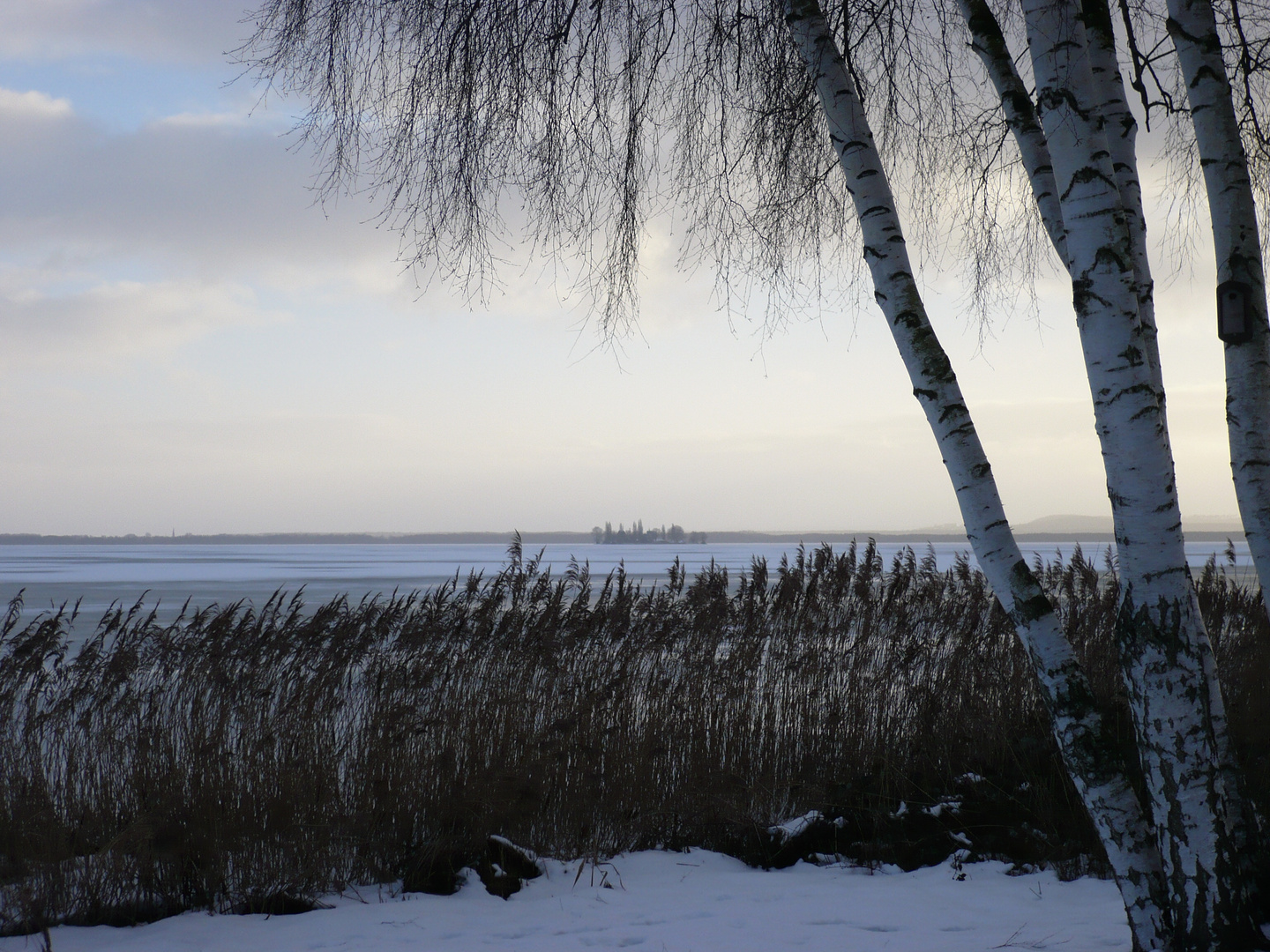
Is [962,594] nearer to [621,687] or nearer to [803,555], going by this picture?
[803,555]

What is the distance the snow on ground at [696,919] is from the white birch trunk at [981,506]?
1.94 ft

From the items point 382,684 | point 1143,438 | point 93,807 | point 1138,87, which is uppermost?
point 1138,87

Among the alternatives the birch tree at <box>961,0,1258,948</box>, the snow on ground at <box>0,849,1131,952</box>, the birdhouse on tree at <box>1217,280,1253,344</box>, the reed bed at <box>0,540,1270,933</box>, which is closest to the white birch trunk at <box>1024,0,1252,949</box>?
the birch tree at <box>961,0,1258,948</box>

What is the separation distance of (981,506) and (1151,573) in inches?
21.3

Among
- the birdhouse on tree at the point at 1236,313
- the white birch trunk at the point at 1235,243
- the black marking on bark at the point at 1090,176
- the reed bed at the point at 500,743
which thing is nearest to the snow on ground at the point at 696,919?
the reed bed at the point at 500,743

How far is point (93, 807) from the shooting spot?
15.8 feet

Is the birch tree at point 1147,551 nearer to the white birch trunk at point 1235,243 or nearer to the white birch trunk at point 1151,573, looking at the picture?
the white birch trunk at point 1151,573

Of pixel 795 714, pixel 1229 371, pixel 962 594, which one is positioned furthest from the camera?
pixel 962 594

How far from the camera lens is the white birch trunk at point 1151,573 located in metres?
2.73

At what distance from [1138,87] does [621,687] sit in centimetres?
433

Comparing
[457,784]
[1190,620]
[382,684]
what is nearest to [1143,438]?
[1190,620]

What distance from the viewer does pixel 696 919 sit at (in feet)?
12.8

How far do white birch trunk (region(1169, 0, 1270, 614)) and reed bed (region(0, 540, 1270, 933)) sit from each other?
2041mm

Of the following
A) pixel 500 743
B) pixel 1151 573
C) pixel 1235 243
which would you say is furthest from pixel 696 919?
pixel 1235 243
